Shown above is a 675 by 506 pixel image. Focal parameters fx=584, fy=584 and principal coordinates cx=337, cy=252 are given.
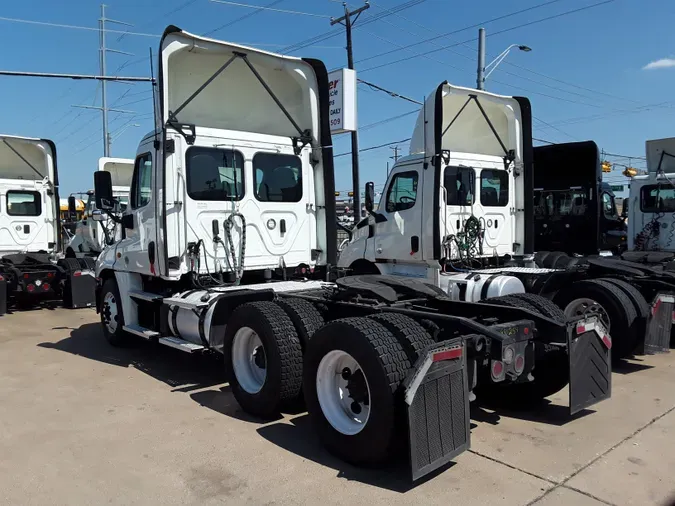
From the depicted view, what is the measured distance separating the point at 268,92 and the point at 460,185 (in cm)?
323

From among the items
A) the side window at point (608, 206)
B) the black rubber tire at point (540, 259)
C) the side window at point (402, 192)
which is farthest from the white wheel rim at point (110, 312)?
the side window at point (608, 206)

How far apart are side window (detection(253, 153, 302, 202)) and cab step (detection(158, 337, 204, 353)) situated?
210cm

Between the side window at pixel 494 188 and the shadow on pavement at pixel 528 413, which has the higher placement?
the side window at pixel 494 188

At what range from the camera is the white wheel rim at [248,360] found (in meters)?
5.56

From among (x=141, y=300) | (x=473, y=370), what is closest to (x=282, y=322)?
(x=473, y=370)

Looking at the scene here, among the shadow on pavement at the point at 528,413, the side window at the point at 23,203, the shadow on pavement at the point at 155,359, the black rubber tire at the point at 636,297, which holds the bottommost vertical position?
the shadow on pavement at the point at 528,413

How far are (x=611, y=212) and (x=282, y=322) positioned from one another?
13.1m

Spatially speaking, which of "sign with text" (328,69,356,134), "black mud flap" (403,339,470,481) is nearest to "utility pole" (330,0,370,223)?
"sign with text" (328,69,356,134)

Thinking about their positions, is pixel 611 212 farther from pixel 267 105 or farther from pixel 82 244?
pixel 82 244

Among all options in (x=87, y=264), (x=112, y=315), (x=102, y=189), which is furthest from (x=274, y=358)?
(x=87, y=264)

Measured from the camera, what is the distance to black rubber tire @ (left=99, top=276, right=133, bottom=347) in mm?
8141

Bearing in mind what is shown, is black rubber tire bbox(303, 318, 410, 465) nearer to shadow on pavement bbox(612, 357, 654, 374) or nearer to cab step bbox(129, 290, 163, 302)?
cab step bbox(129, 290, 163, 302)

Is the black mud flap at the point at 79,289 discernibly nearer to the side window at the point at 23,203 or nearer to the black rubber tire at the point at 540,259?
the side window at the point at 23,203

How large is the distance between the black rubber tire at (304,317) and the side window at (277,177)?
2.50 metres
